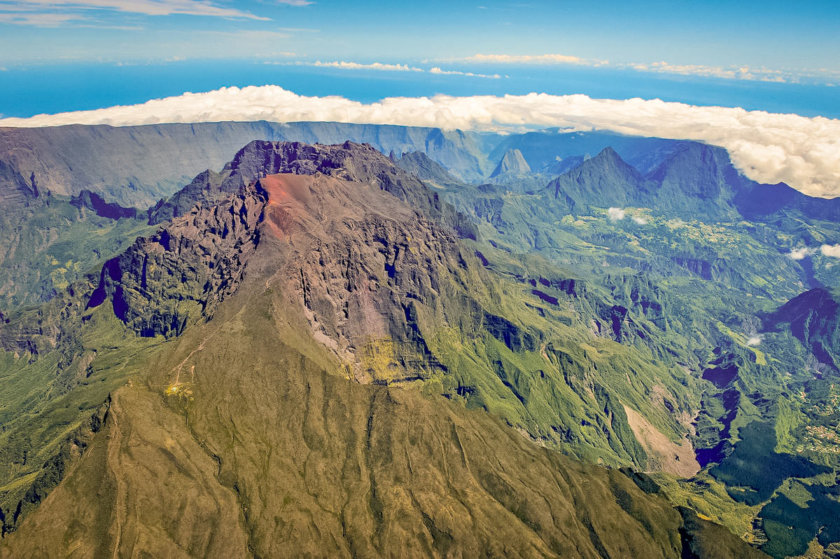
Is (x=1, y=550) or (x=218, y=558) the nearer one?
(x=1, y=550)

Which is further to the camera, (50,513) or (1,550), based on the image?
(50,513)

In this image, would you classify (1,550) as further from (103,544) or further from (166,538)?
(166,538)

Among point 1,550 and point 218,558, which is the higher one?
point 1,550

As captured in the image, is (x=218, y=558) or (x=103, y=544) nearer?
(x=103, y=544)

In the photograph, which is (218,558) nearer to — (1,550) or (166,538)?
(166,538)

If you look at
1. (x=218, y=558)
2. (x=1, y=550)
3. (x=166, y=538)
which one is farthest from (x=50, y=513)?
(x=218, y=558)

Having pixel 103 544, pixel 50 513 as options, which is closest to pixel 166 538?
pixel 103 544

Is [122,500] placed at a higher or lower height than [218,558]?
higher

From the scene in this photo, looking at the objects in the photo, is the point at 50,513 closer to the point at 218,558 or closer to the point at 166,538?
the point at 166,538
